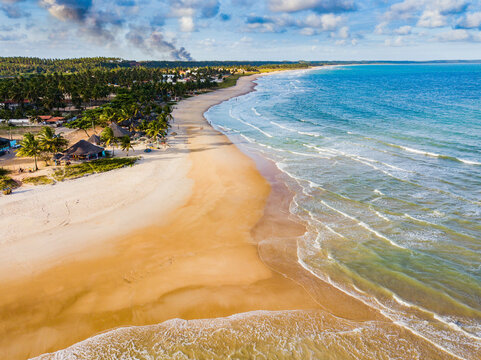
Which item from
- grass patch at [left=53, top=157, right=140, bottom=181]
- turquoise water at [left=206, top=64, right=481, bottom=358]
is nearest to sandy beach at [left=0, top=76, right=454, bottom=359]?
turquoise water at [left=206, top=64, right=481, bottom=358]

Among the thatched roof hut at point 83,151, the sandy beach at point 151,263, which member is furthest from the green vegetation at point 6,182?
the thatched roof hut at point 83,151

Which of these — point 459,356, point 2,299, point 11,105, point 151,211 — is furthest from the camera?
point 11,105

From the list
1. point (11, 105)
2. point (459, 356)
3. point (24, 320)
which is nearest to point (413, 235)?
point (459, 356)

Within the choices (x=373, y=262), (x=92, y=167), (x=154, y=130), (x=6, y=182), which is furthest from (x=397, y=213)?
(x=6, y=182)

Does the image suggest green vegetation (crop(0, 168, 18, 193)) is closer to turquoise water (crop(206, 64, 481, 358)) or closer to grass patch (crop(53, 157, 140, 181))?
grass patch (crop(53, 157, 140, 181))

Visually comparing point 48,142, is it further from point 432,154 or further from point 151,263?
point 432,154

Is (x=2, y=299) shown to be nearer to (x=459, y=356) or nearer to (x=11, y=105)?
(x=459, y=356)
